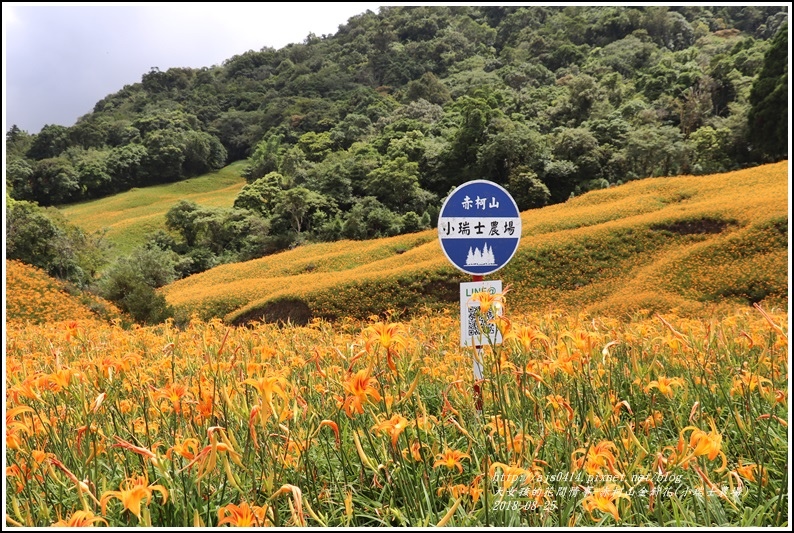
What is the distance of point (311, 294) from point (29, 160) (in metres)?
23.0

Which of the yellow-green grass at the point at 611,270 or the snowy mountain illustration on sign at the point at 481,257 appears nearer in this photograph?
the snowy mountain illustration on sign at the point at 481,257

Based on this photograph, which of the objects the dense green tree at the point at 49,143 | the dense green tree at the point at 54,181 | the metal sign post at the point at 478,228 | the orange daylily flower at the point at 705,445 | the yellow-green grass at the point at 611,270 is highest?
the dense green tree at the point at 49,143

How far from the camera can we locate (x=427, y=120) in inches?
954

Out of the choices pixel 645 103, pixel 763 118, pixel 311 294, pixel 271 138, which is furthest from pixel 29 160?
pixel 763 118

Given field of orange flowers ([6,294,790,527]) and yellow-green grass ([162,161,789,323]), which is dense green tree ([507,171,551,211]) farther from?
field of orange flowers ([6,294,790,527])

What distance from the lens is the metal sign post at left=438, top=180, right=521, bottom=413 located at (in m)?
2.00

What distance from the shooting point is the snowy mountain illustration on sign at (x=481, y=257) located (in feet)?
6.63

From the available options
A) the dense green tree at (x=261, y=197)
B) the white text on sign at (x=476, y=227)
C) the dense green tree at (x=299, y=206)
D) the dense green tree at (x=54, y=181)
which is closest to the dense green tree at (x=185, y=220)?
the dense green tree at (x=261, y=197)

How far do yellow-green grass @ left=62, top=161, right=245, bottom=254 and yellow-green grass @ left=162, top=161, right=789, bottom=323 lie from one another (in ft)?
40.9

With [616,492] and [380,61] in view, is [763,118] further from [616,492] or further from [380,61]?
[380,61]

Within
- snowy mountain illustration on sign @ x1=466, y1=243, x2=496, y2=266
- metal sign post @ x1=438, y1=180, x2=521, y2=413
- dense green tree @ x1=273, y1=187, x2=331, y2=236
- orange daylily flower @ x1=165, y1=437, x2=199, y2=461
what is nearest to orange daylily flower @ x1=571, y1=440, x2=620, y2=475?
orange daylily flower @ x1=165, y1=437, x2=199, y2=461

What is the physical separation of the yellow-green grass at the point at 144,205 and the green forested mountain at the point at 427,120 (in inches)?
34.5

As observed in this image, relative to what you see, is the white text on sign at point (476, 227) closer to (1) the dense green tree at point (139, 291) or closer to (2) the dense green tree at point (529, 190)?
(1) the dense green tree at point (139, 291)

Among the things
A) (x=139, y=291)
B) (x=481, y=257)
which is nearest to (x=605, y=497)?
(x=481, y=257)
